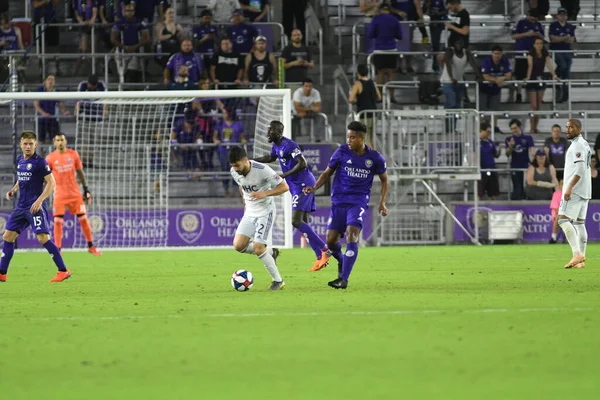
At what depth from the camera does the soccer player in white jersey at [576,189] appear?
15.8 meters

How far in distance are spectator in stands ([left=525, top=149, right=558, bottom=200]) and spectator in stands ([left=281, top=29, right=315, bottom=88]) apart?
5686 millimetres

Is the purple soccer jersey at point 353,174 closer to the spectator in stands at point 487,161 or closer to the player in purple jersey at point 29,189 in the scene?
the player in purple jersey at point 29,189

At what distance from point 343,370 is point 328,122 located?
20837 millimetres

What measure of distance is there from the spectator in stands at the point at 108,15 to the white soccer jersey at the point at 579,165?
15.2 m

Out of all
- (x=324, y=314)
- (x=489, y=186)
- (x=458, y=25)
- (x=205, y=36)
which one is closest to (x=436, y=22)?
(x=458, y=25)

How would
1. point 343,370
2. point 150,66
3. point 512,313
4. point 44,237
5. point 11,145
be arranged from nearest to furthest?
point 343,370 < point 512,313 < point 44,237 < point 11,145 < point 150,66

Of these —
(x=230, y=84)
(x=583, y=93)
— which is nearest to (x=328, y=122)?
(x=230, y=84)

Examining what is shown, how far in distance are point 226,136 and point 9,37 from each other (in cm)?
667

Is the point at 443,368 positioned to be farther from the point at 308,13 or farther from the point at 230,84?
the point at 308,13

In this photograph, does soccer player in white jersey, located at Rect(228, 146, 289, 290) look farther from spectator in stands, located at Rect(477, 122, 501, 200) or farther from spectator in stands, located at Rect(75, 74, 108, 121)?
spectator in stands, located at Rect(477, 122, 501, 200)

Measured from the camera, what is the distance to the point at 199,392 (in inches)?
249

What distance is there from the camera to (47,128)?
25.5m

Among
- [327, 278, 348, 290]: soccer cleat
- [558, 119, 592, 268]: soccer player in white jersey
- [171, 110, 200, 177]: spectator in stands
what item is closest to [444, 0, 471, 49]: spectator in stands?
[171, 110, 200, 177]: spectator in stands

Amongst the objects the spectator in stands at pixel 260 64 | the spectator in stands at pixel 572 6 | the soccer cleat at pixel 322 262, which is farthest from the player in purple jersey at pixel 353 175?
the spectator in stands at pixel 572 6
